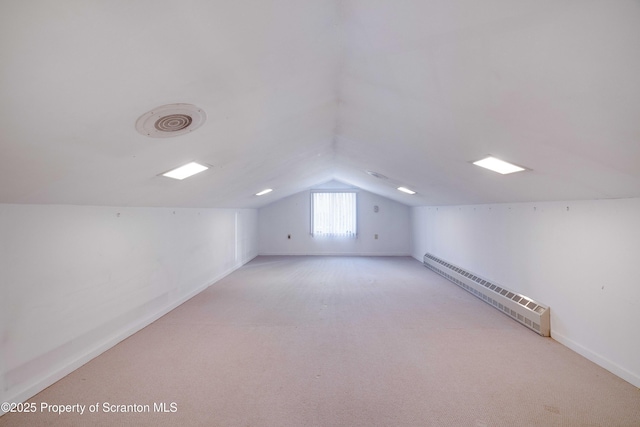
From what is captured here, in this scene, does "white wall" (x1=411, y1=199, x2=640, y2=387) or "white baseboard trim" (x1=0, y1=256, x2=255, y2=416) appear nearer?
"white baseboard trim" (x1=0, y1=256, x2=255, y2=416)

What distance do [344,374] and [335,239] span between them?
7.18 m

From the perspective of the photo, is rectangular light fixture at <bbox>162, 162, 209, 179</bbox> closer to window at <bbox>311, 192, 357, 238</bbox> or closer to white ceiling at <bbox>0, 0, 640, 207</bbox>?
white ceiling at <bbox>0, 0, 640, 207</bbox>

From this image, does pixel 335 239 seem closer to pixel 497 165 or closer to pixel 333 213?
pixel 333 213

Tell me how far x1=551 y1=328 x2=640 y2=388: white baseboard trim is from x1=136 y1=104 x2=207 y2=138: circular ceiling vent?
3701mm

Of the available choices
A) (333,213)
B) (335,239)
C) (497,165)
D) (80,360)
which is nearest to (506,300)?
(497,165)

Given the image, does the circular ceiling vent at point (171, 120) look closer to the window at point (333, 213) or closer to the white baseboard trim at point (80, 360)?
the white baseboard trim at point (80, 360)

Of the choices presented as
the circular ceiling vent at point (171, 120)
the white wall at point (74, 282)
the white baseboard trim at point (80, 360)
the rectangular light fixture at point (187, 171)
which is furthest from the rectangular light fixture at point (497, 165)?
the white baseboard trim at point (80, 360)

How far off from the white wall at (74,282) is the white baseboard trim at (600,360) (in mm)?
4529

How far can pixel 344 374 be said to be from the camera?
8.03 ft

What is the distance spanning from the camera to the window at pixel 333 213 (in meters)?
9.59

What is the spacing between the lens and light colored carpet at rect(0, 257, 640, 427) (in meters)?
1.95

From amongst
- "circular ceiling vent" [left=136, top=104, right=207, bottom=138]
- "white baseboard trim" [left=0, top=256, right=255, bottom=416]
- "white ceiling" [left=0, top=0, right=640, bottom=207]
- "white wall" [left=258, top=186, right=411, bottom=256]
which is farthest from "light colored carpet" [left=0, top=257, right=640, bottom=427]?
"white wall" [left=258, top=186, right=411, bottom=256]

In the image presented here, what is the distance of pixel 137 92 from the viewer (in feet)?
4.63

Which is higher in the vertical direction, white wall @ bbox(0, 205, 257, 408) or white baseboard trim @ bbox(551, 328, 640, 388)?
white wall @ bbox(0, 205, 257, 408)
